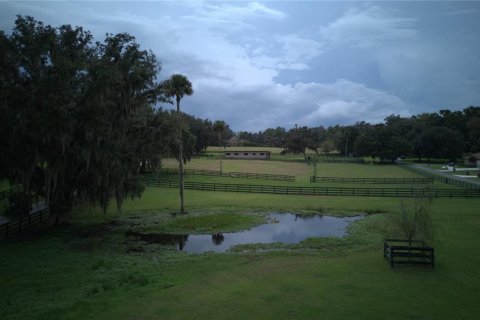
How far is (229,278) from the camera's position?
47.5 feet

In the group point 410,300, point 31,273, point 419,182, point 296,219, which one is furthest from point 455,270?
point 419,182

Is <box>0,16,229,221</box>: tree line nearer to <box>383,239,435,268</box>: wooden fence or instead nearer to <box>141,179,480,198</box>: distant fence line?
<box>383,239,435,268</box>: wooden fence

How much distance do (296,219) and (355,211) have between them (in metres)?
5.89

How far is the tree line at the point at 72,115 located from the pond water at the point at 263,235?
5.08 m

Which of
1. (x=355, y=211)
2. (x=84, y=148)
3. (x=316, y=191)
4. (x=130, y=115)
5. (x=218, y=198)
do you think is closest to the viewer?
(x=84, y=148)

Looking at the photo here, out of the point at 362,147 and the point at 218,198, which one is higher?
the point at 362,147

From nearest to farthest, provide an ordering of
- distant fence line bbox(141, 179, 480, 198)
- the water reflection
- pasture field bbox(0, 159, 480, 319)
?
1. pasture field bbox(0, 159, 480, 319)
2. the water reflection
3. distant fence line bbox(141, 179, 480, 198)

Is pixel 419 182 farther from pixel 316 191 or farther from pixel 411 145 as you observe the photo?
pixel 411 145

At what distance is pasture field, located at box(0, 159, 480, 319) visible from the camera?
11.4 m

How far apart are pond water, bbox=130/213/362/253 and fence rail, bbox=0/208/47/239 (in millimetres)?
6976

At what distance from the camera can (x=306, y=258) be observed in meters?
17.2

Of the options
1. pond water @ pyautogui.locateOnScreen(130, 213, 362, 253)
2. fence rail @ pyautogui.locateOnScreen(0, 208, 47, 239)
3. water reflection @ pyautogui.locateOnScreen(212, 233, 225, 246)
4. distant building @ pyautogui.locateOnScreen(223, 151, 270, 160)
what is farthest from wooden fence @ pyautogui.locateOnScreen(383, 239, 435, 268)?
distant building @ pyautogui.locateOnScreen(223, 151, 270, 160)

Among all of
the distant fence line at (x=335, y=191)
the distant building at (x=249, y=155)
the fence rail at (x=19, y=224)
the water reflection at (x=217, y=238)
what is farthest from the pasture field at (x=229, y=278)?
the distant building at (x=249, y=155)

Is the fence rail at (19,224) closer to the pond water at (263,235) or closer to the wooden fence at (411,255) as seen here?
the pond water at (263,235)
